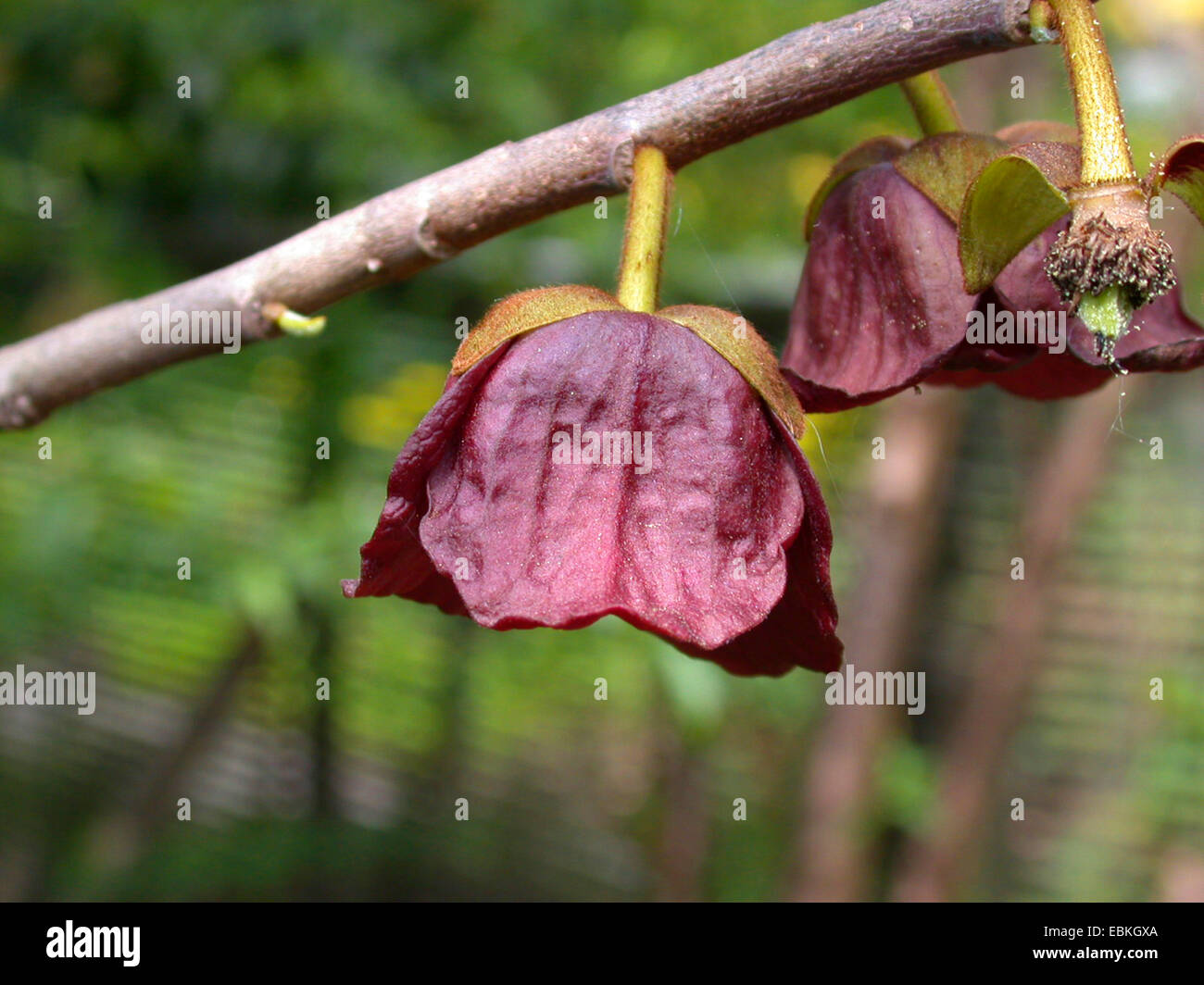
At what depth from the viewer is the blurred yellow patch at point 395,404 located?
2.61m

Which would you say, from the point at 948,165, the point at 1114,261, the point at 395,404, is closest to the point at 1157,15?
the point at 395,404

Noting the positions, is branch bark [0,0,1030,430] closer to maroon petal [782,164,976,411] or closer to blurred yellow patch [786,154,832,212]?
maroon petal [782,164,976,411]

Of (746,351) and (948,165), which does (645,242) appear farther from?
(948,165)

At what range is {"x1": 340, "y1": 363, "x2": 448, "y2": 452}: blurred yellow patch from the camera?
2.61 metres

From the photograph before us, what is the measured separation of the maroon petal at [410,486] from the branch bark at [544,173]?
0.57 ft

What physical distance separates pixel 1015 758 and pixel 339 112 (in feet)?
10.8

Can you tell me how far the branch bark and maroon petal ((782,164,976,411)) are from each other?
12cm

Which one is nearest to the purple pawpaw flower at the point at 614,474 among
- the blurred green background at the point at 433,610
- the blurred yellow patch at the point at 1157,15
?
the blurred green background at the point at 433,610

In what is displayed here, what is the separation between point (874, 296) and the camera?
3.19ft

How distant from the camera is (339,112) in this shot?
2.38m

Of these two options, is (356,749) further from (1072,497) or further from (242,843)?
(1072,497)

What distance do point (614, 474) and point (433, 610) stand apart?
412 centimetres

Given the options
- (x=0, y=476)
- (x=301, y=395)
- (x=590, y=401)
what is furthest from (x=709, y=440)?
(x=0, y=476)

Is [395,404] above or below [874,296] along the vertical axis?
above
